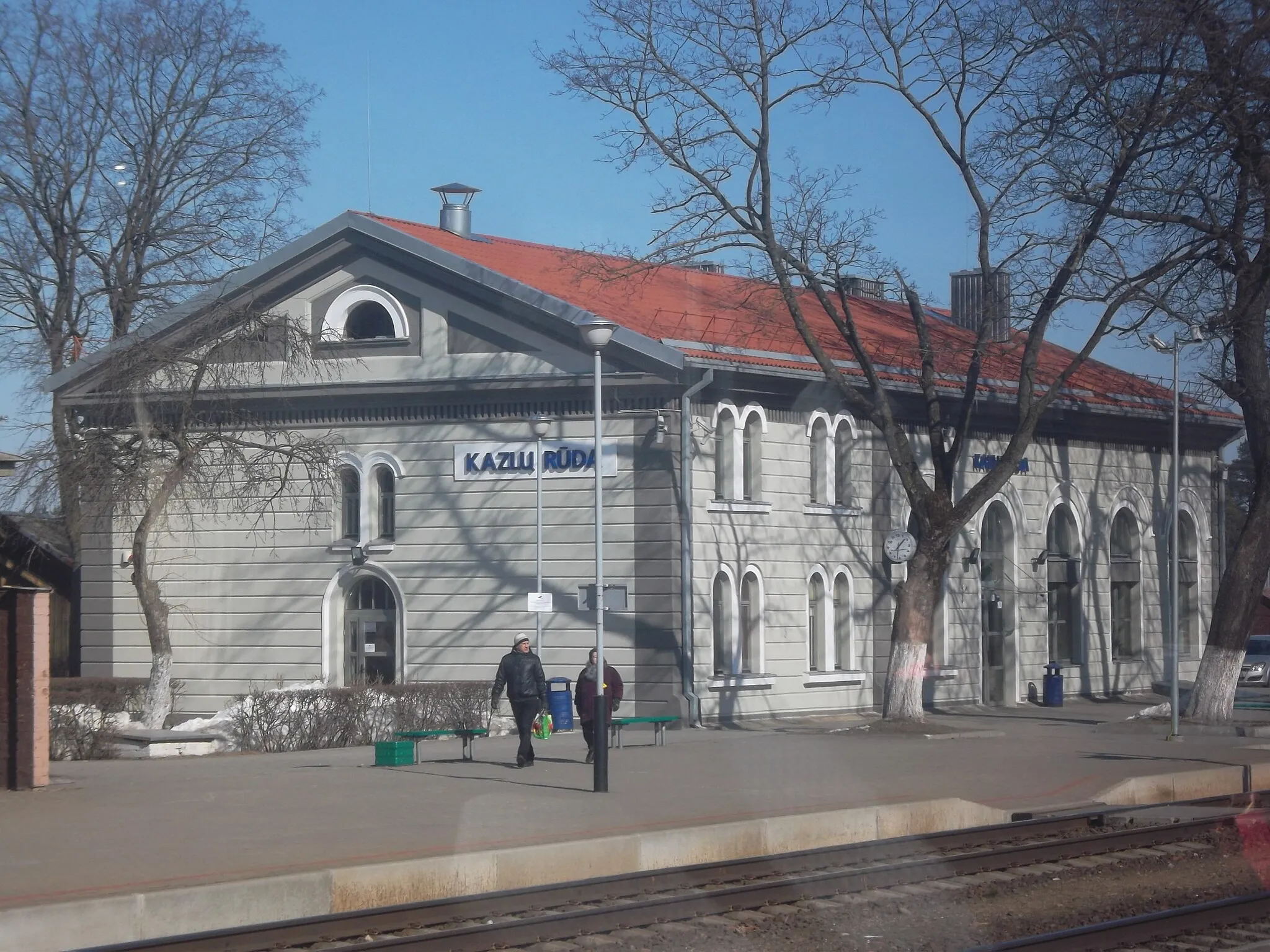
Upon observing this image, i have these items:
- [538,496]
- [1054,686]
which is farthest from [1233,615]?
[538,496]

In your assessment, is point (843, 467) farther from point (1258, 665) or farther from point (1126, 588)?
point (1258, 665)

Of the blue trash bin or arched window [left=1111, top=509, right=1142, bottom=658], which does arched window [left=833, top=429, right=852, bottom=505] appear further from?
arched window [left=1111, top=509, right=1142, bottom=658]

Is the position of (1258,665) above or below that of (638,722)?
below

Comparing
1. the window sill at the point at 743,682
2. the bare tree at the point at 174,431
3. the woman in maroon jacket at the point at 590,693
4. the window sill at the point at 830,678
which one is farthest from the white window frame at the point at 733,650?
the bare tree at the point at 174,431

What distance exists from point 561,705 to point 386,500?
577cm

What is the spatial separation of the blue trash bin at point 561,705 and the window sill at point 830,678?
16.1 ft

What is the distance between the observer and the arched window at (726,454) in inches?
1079

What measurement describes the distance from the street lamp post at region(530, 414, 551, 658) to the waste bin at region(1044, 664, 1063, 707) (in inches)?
496

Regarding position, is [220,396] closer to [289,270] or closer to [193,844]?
[289,270]

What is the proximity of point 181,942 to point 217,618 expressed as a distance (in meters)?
21.1

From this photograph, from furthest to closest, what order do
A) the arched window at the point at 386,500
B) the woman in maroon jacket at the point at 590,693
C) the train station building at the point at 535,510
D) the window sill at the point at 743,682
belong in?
the arched window at the point at 386,500 < the window sill at the point at 743,682 < the train station building at the point at 535,510 < the woman in maroon jacket at the point at 590,693

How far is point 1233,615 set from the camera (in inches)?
1005

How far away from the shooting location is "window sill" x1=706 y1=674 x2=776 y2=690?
26.8 metres

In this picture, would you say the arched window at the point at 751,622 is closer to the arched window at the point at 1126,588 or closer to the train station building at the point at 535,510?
the train station building at the point at 535,510
